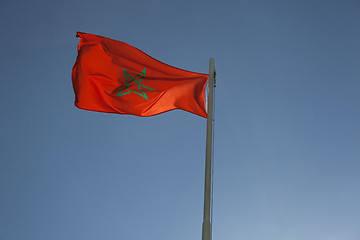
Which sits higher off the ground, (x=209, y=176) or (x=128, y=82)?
(x=128, y=82)

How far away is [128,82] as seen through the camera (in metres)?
11.6

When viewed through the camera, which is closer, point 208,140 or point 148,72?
point 208,140

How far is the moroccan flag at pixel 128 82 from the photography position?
36.4 ft

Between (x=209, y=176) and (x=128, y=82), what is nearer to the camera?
(x=209, y=176)

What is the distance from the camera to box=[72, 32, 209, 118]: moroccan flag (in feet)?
36.4

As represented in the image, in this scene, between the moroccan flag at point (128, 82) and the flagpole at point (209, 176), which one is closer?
the flagpole at point (209, 176)

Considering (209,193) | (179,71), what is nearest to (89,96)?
(179,71)

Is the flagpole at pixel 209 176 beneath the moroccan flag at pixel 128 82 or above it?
beneath

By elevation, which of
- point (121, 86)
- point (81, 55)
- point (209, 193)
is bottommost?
point (209, 193)

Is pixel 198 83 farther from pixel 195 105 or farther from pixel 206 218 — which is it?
pixel 206 218

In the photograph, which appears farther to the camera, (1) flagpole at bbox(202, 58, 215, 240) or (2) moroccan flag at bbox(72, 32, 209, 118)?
(2) moroccan flag at bbox(72, 32, 209, 118)

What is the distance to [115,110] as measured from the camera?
11242 mm

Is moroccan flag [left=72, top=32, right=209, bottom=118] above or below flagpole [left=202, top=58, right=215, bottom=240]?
above

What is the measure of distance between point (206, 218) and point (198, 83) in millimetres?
4524
